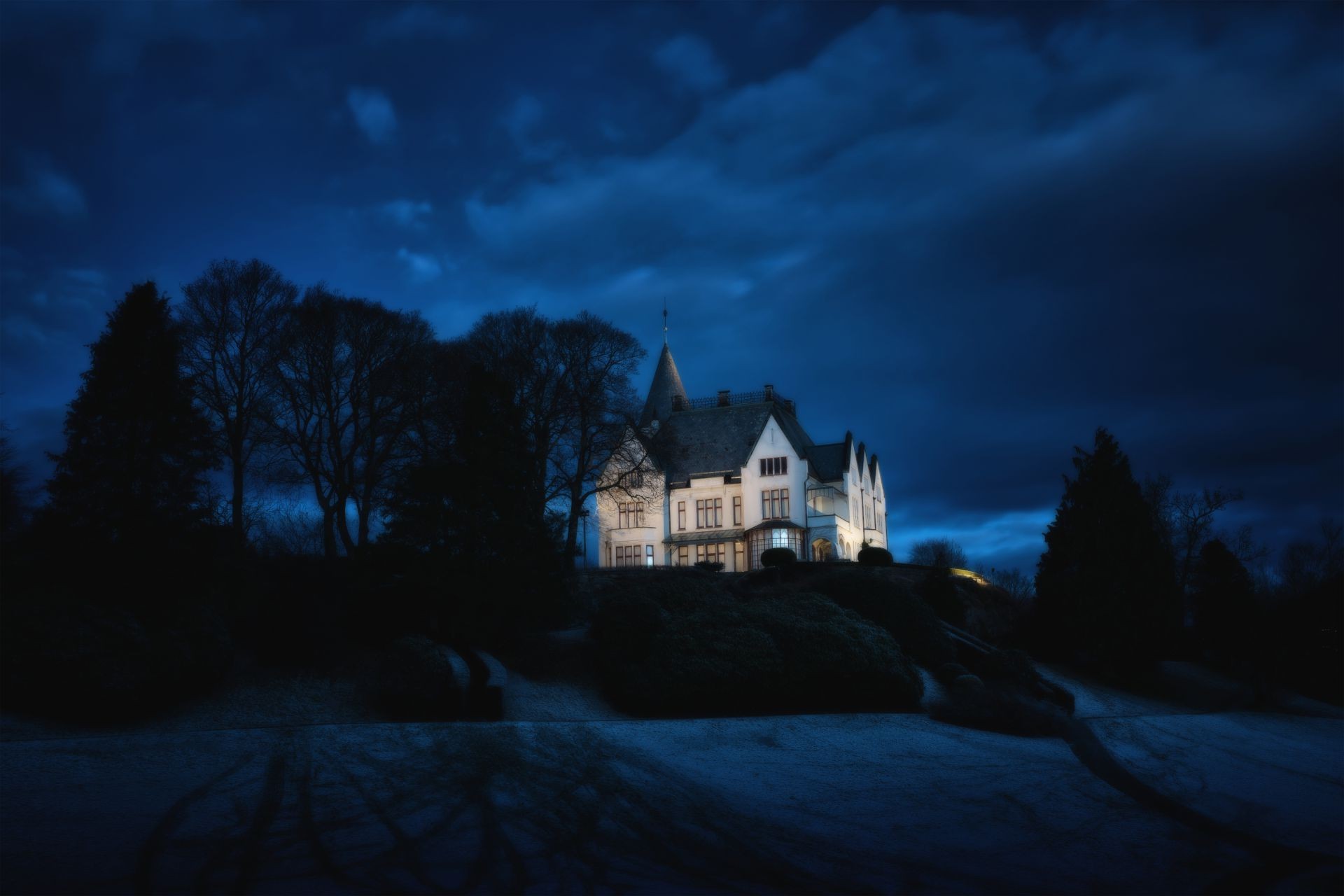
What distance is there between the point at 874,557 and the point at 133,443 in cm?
3369

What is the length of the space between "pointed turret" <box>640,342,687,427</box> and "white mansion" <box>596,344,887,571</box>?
8.48ft

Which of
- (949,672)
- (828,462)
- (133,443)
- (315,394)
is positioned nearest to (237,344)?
(315,394)

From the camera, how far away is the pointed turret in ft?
212

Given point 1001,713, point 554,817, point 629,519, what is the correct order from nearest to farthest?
point 554,817
point 1001,713
point 629,519

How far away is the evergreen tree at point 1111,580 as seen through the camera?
2898 centimetres

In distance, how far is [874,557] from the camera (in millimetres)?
45062

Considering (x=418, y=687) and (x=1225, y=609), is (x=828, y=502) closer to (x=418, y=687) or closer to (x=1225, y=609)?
(x=1225, y=609)

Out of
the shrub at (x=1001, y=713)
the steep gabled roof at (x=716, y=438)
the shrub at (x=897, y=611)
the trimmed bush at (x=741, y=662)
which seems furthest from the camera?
the steep gabled roof at (x=716, y=438)

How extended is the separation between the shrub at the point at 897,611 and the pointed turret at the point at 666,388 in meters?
35.4

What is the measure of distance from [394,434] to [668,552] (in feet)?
89.4

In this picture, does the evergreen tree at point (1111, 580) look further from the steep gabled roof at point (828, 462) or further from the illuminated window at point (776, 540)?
the steep gabled roof at point (828, 462)

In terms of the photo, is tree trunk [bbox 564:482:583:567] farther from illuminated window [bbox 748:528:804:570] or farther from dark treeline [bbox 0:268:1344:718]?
illuminated window [bbox 748:528:804:570]

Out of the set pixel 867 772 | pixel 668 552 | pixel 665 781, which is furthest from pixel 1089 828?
pixel 668 552

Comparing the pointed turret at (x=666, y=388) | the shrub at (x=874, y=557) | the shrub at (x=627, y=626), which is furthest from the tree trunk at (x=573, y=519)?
the pointed turret at (x=666, y=388)
